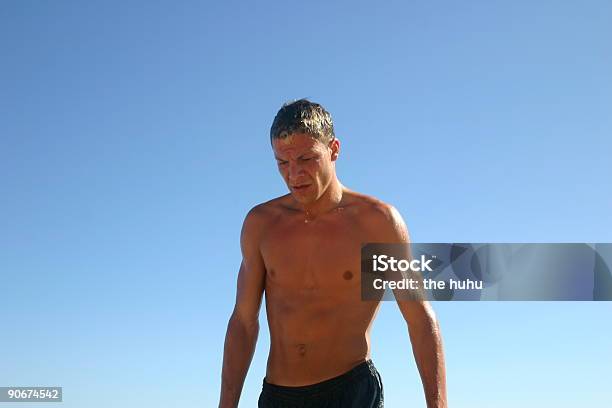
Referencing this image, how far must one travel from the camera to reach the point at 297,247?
232 inches

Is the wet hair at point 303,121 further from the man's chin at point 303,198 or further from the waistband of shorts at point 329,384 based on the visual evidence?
the waistband of shorts at point 329,384

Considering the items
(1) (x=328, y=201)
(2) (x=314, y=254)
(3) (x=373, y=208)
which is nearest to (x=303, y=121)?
(1) (x=328, y=201)

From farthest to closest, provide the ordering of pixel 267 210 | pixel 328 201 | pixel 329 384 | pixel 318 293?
pixel 267 210
pixel 328 201
pixel 318 293
pixel 329 384

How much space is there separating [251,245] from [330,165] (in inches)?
35.5

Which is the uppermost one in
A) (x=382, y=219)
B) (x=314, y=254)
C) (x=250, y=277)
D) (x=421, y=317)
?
(x=382, y=219)

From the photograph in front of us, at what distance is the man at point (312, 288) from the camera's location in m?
5.52

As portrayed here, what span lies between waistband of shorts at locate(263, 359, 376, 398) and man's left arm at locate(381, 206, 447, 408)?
44 cm

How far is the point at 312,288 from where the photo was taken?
5.74 metres

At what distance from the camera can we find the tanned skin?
5.59 m

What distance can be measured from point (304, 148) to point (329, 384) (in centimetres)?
171

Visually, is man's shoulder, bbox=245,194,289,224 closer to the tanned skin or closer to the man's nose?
the tanned skin

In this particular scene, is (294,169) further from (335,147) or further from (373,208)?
(373,208)

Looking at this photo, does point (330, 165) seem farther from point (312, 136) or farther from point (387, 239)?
point (387, 239)


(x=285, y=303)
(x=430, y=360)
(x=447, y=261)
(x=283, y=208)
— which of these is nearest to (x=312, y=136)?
(x=283, y=208)
